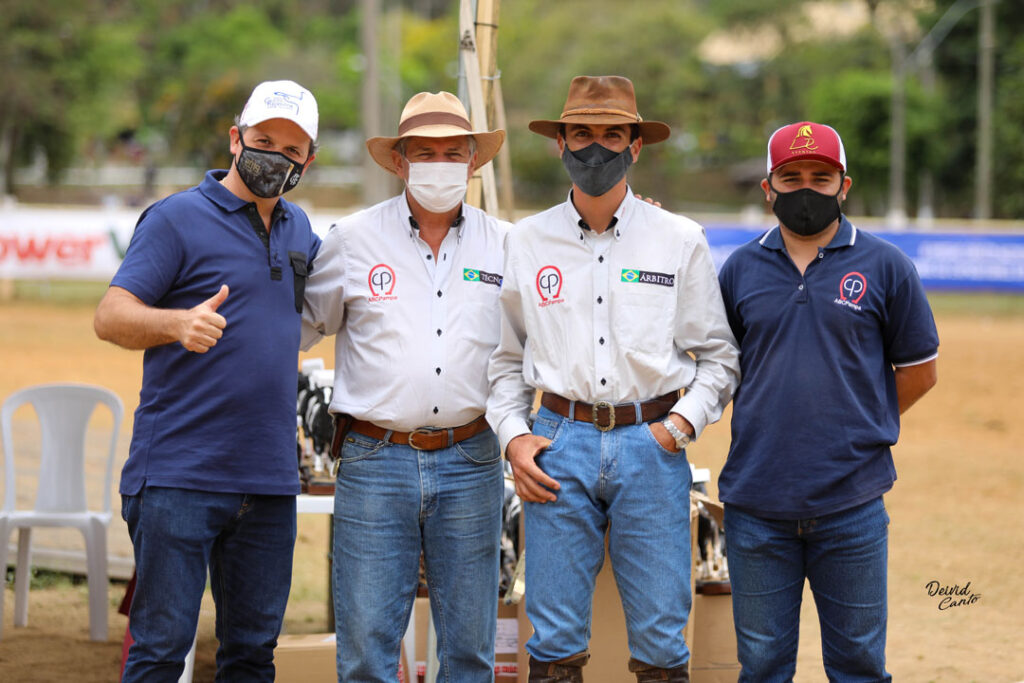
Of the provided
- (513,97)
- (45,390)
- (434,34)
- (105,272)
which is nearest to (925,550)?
(45,390)

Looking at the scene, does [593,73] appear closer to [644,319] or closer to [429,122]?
[429,122]

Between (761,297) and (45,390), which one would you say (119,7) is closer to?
(45,390)

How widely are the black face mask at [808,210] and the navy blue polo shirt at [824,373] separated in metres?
0.07

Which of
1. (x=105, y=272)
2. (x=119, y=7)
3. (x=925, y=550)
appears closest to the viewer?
(x=925, y=550)

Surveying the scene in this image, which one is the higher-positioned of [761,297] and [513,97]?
[513,97]

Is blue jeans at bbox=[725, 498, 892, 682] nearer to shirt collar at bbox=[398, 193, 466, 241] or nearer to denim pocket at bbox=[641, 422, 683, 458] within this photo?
denim pocket at bbox=[641, 422, 683, 458]

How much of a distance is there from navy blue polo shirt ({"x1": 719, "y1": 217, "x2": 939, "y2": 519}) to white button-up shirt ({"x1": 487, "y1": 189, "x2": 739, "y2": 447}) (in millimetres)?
135

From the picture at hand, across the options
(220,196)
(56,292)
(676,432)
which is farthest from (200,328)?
(56,292)

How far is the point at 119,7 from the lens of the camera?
42031mm

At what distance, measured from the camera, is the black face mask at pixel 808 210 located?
152 inches

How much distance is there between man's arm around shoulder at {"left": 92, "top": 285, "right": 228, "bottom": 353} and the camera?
11.5 feet

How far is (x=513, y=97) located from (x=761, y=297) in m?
55.7

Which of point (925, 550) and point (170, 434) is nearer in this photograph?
point (170, 434)

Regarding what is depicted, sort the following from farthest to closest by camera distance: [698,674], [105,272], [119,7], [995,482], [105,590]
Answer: [119,7], [105,272], [995,482], [105,590], [698,674]
